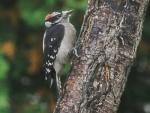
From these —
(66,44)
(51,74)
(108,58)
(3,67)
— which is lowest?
(3,67)

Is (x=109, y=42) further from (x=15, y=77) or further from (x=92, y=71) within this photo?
(x=15, y=77)

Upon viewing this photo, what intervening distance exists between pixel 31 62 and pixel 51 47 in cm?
182

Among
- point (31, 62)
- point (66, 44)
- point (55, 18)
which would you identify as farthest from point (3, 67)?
point (66, 44)

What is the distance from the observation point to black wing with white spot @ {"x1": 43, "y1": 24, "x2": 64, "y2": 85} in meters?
6.89

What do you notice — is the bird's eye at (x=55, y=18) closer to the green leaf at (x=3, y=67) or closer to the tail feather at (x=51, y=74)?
the tail feather at (x=51, y=74)

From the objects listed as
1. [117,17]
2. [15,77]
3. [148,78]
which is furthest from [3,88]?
[117,17]

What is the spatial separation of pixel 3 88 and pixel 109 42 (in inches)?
→ 106

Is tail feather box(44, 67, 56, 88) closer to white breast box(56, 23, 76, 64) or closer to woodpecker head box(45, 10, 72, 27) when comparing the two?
white breast box(56, 23, 76, 64)

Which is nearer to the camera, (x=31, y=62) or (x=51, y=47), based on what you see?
(x=51, y=47)

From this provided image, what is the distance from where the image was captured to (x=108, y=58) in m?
5.65

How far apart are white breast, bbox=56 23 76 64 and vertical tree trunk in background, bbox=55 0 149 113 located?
975mm

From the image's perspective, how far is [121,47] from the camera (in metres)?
5.68

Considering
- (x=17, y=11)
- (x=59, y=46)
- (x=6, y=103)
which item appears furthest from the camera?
(x=17, y=11)

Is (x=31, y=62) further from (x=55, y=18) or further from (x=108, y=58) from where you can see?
(x=108, y=58)
